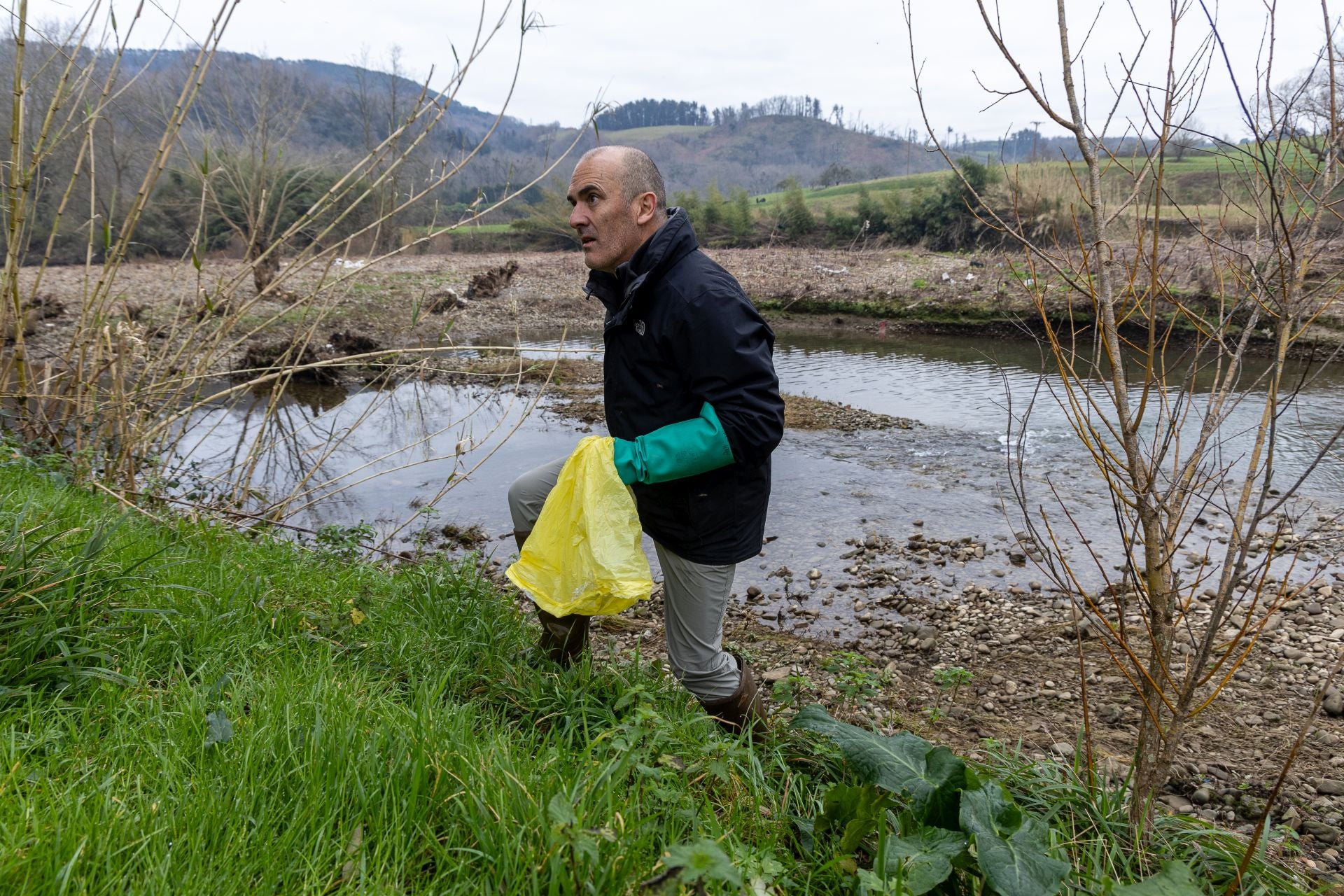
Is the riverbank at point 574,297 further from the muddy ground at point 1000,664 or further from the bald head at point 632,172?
the bald head at point 632,172

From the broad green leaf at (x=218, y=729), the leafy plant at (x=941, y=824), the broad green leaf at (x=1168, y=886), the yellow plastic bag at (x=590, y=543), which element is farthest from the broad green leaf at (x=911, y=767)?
the broad green leaf at (x=218, y=729)

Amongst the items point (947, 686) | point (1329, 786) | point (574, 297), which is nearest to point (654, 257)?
point (947, 686)

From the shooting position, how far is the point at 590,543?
263cm

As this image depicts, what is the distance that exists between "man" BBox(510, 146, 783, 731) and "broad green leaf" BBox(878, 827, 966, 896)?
0.98 meters

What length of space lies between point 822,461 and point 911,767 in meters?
7.28

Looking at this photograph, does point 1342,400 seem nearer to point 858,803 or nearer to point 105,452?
point 858,803

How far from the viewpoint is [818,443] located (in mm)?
10227

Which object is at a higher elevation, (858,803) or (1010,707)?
(858,803)

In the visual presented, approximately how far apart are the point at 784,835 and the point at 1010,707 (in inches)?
91.2

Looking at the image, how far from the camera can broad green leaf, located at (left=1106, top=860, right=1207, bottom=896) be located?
1.76 metres

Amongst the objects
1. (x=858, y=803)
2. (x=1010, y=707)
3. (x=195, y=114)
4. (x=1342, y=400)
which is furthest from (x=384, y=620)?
(x=1342, y=400)

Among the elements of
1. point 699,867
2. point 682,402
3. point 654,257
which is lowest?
point 699,867

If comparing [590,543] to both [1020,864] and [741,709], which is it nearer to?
[741,709]

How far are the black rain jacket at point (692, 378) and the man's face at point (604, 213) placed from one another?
86mm
